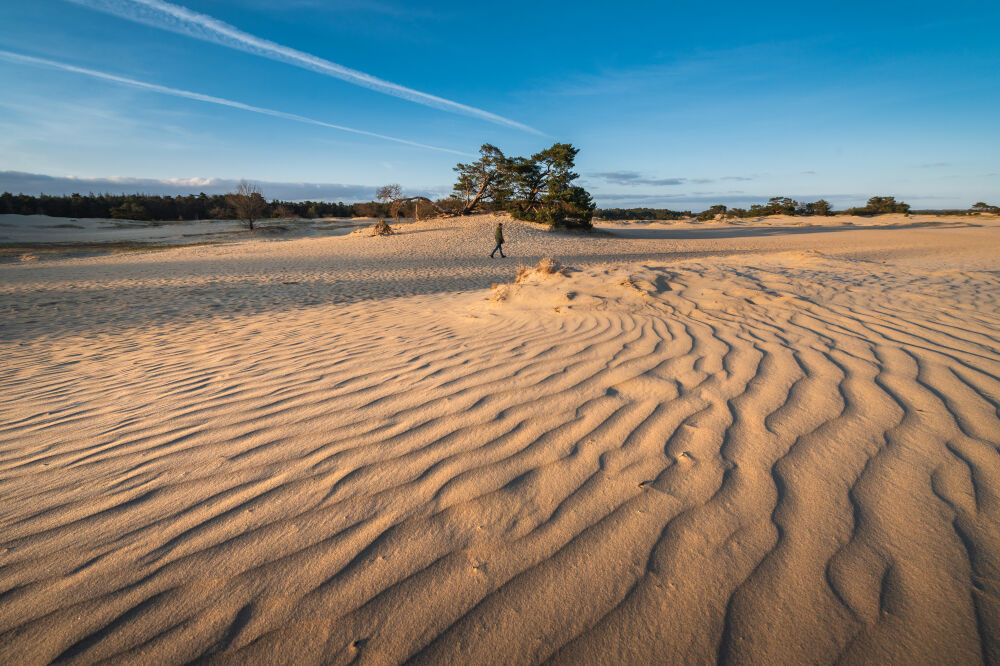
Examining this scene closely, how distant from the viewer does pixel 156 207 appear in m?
41.7

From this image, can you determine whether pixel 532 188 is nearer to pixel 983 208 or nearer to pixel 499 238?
pixel 499 238

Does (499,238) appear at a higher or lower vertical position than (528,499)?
lower

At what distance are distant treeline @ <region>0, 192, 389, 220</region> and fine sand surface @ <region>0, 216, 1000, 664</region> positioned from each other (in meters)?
35.3

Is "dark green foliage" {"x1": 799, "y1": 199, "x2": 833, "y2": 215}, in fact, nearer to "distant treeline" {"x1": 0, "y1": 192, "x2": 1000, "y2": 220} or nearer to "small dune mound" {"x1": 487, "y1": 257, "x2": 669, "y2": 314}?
"distant treeline" {"x1": 0, "y1": 192, "x2": 1000, "y2": 220}

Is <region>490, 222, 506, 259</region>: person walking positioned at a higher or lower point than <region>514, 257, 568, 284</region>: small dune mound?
lower

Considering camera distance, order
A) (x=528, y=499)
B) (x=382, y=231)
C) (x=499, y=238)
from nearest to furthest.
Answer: (x=528, y=499), (x=499, y=238), (x=382, y=231)

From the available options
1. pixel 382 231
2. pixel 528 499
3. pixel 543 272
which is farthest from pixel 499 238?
pixel 528 499

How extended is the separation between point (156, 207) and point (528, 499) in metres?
54.2

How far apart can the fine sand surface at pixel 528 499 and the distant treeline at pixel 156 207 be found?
35302mm

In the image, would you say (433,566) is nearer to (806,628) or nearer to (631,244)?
(806,628)

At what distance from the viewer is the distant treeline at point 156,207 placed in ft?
127

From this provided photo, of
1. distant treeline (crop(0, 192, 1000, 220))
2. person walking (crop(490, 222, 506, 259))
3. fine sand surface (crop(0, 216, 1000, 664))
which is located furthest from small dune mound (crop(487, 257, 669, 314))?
distant treeline (crop(0, 192, 1000, 220))

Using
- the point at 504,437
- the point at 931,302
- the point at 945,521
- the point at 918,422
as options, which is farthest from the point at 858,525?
the point at 931,302

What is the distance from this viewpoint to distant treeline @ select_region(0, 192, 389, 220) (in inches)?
1527
